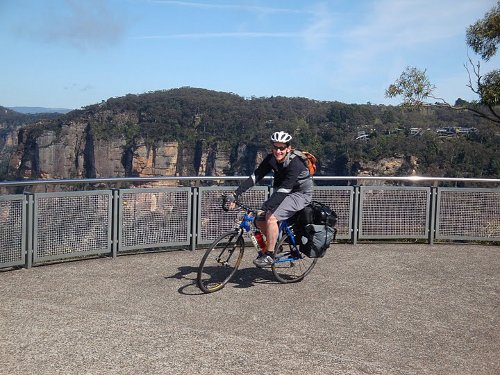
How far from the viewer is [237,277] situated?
7.59 m

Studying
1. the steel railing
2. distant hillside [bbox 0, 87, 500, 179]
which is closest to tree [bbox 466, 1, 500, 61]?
the steel railing

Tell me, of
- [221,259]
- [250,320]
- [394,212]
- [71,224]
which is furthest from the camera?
[394,212]

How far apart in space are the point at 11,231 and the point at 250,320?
370 cm

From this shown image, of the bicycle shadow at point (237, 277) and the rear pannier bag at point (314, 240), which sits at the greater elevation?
the rear pannier bag at point (314, 240)

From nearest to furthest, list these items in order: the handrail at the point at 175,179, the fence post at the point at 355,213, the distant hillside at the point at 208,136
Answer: the handrail at the point at 175,179, the fence post at the point at 355,213, the distant hillside at the point at 208,136

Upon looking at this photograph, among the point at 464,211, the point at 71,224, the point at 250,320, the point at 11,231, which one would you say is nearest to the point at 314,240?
the point at 250,320

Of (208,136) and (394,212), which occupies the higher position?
(208,136)

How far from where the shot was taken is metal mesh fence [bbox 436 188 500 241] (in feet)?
34.2

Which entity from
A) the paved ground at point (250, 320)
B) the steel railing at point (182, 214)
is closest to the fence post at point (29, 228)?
the steel railing at point (182, 214)

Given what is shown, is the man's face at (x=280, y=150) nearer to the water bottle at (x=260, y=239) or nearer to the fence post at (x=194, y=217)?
the water bottle at (x=260, y=239)

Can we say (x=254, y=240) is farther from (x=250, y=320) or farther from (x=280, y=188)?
(x=250, y=320)

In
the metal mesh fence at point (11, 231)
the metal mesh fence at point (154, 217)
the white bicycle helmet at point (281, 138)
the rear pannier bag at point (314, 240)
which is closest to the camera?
the white bicycle helmet at point (281, 138)

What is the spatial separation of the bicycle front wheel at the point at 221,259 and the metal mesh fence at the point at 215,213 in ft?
6.88

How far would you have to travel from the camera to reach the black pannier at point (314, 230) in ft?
24.2
